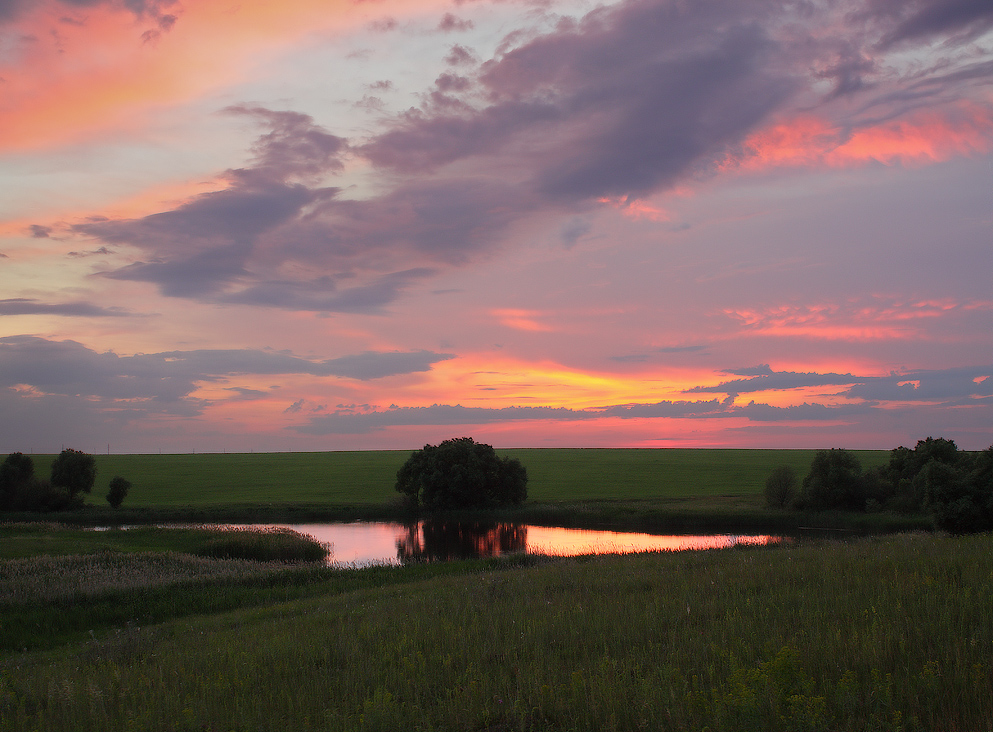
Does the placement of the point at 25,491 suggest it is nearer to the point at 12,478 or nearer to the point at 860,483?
the point at 12,478

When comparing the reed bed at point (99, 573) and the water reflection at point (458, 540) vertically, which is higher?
the reed bed at point (99, 573)

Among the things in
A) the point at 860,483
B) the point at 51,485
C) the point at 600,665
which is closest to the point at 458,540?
the point at 860,483

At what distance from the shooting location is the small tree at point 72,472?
66.1 meters

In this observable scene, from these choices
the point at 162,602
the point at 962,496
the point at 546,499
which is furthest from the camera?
the point at 546,499

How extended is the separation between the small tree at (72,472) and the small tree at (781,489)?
70875 millimetres

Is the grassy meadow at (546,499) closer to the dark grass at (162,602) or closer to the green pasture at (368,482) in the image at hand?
the green pasture at (368,482)

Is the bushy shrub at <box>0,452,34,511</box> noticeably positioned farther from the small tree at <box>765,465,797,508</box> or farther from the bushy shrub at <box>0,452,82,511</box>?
the small tree at <box>765,465,797,508</box>

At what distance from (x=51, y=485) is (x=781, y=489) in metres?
73.3

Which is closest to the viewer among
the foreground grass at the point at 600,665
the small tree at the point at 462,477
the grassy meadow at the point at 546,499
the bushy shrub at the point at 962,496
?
the foreground grass at the point at 600,665

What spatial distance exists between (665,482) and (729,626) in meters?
77.5

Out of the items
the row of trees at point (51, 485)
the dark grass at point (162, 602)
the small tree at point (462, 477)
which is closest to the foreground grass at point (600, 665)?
the dark grass at point (162, 602)

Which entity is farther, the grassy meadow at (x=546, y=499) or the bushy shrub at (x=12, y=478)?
the bushy shrub at (x=12, y=478)

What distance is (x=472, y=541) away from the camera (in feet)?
156

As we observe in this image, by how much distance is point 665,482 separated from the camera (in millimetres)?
82438
